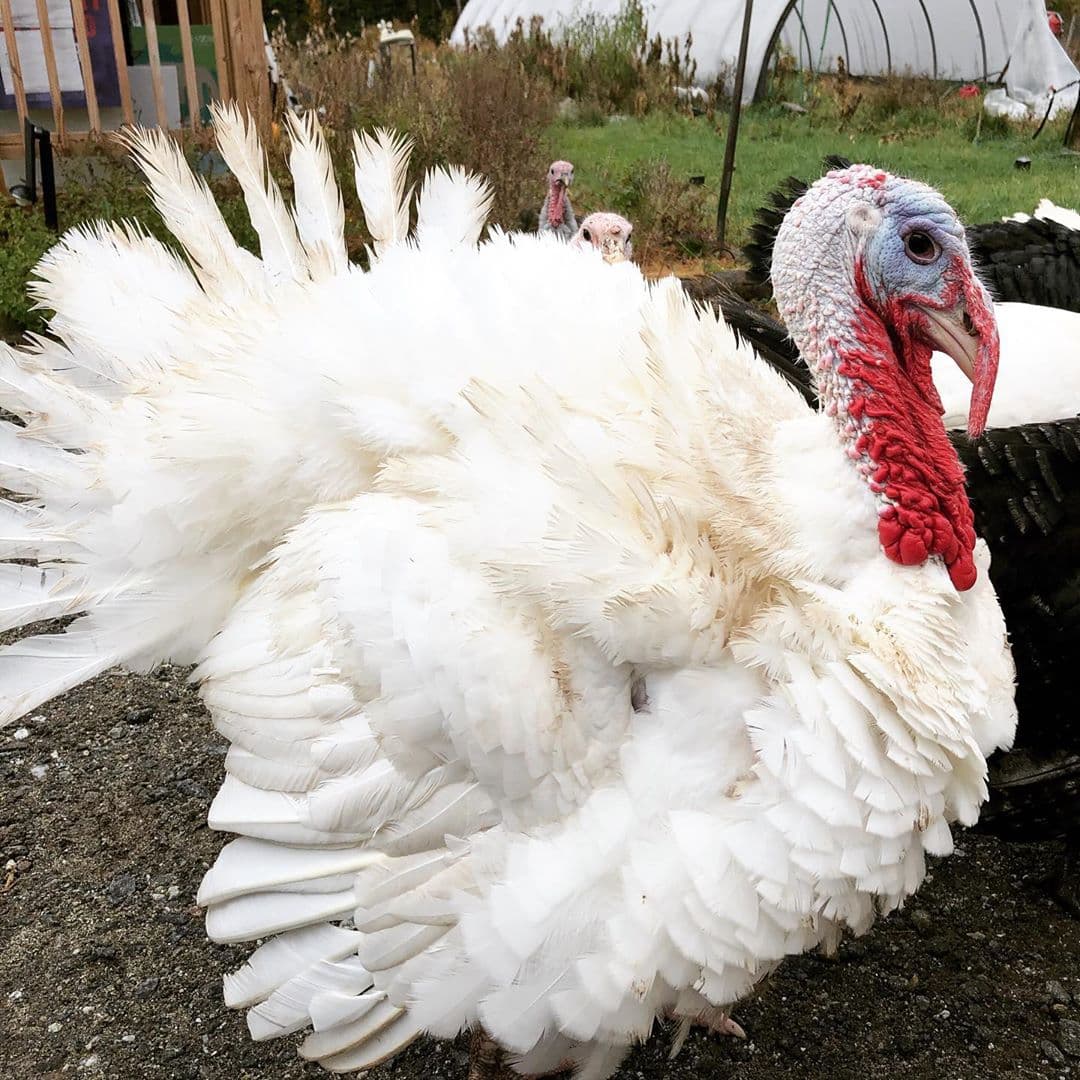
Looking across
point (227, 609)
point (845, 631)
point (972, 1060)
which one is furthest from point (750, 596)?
point (972, 1060)

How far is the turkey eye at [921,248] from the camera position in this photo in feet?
6.62

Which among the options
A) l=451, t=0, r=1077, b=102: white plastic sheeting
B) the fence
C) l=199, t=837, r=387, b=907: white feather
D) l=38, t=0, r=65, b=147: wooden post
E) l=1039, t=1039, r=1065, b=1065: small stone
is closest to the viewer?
l=199, t=837, r=387, b=907: white feather

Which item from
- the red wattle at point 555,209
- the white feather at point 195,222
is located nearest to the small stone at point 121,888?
the white feather at point 195,222

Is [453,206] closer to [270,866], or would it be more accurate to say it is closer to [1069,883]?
[270,866]

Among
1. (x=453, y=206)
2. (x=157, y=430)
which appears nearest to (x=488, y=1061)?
(x=157, y=430)

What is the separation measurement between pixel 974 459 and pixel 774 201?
2.03 meters

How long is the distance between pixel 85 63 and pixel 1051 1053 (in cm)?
721

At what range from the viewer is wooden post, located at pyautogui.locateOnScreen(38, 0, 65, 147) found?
676 cm

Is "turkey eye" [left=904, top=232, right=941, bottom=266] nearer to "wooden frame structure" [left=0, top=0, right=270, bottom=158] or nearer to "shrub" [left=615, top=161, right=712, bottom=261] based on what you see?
"shrub" [left=615, top=161, right=712, bottom=261]

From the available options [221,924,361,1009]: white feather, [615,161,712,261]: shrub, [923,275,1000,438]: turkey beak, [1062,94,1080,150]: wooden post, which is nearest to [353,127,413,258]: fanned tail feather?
[923,275,1000,438]: turkey beak

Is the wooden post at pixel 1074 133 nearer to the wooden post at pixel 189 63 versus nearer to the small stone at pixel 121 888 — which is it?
the wooden post at pixel 189 63

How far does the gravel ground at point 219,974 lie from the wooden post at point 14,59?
195 inches

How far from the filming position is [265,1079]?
8.48 feet

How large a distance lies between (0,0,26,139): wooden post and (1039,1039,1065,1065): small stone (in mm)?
6872
